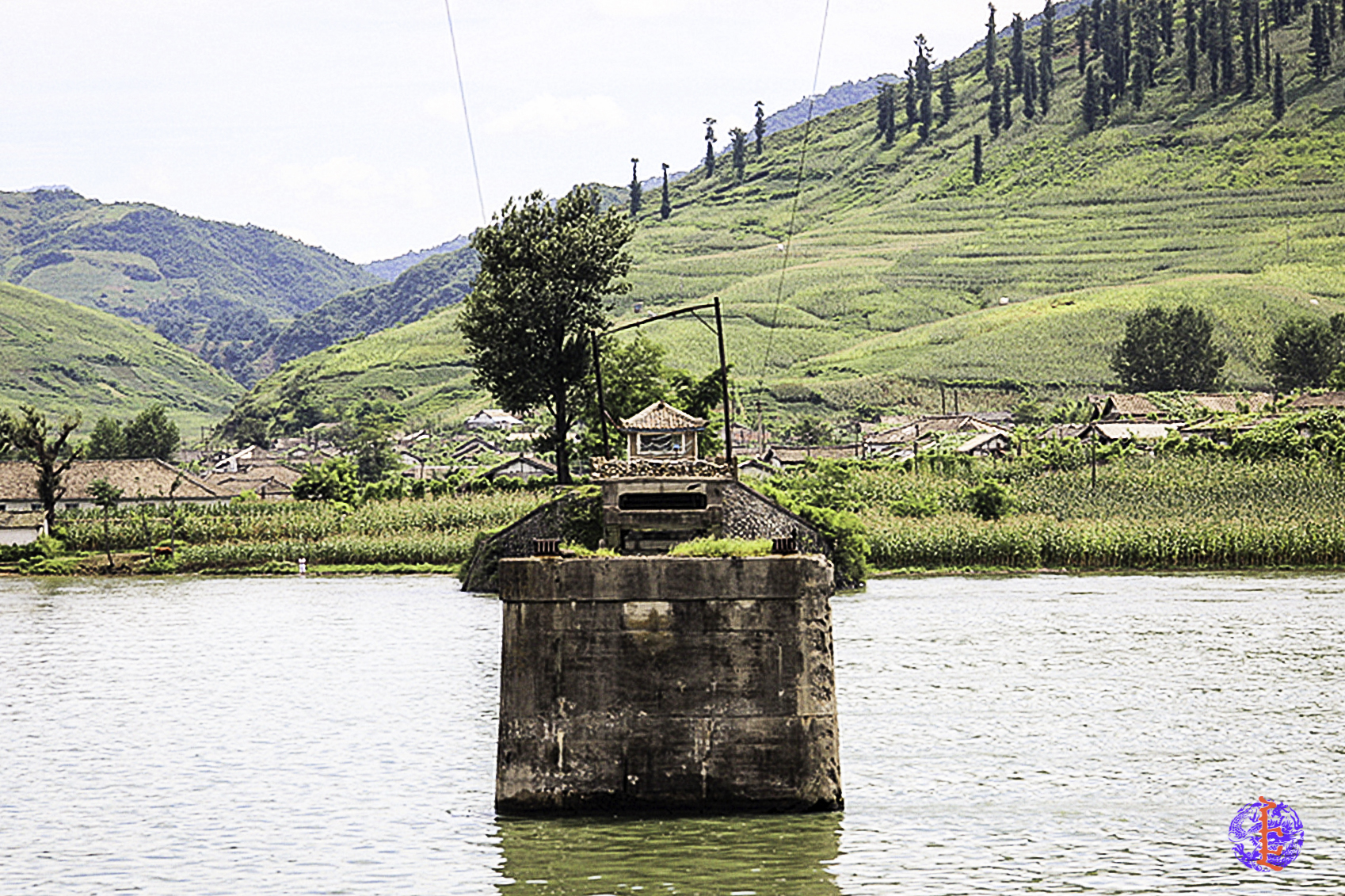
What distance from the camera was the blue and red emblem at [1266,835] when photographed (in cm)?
2334

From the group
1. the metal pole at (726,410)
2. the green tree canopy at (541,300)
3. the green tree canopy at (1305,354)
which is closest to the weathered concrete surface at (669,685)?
the metal pole at (726,410)

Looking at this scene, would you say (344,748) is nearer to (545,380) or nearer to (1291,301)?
(545,380)

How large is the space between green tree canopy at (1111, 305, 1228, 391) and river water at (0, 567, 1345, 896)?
113097 mm

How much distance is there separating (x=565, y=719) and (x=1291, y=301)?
187 metres

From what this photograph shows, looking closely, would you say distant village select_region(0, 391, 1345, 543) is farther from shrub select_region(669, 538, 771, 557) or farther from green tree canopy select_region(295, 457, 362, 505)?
shrub select_region(669, 538, 771, 557)

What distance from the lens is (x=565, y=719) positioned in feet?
74.5

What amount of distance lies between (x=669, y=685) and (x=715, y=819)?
1.88 m

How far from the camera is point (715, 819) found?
74.2 ft

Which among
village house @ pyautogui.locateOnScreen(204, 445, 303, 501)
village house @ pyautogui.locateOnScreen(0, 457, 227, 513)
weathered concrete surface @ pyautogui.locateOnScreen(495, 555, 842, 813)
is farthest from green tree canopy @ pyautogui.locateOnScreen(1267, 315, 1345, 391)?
weathered concrete surface @ pyautogui.locateOnScreen(495, 555, 842, 813)

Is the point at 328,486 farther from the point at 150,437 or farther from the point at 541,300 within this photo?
the point at 150,437

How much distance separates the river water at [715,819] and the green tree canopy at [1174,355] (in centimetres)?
11310

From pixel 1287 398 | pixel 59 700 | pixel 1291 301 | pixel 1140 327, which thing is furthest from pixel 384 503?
pixel 1291 301

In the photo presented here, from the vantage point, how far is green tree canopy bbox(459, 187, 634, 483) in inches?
3189

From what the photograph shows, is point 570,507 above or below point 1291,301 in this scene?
below
